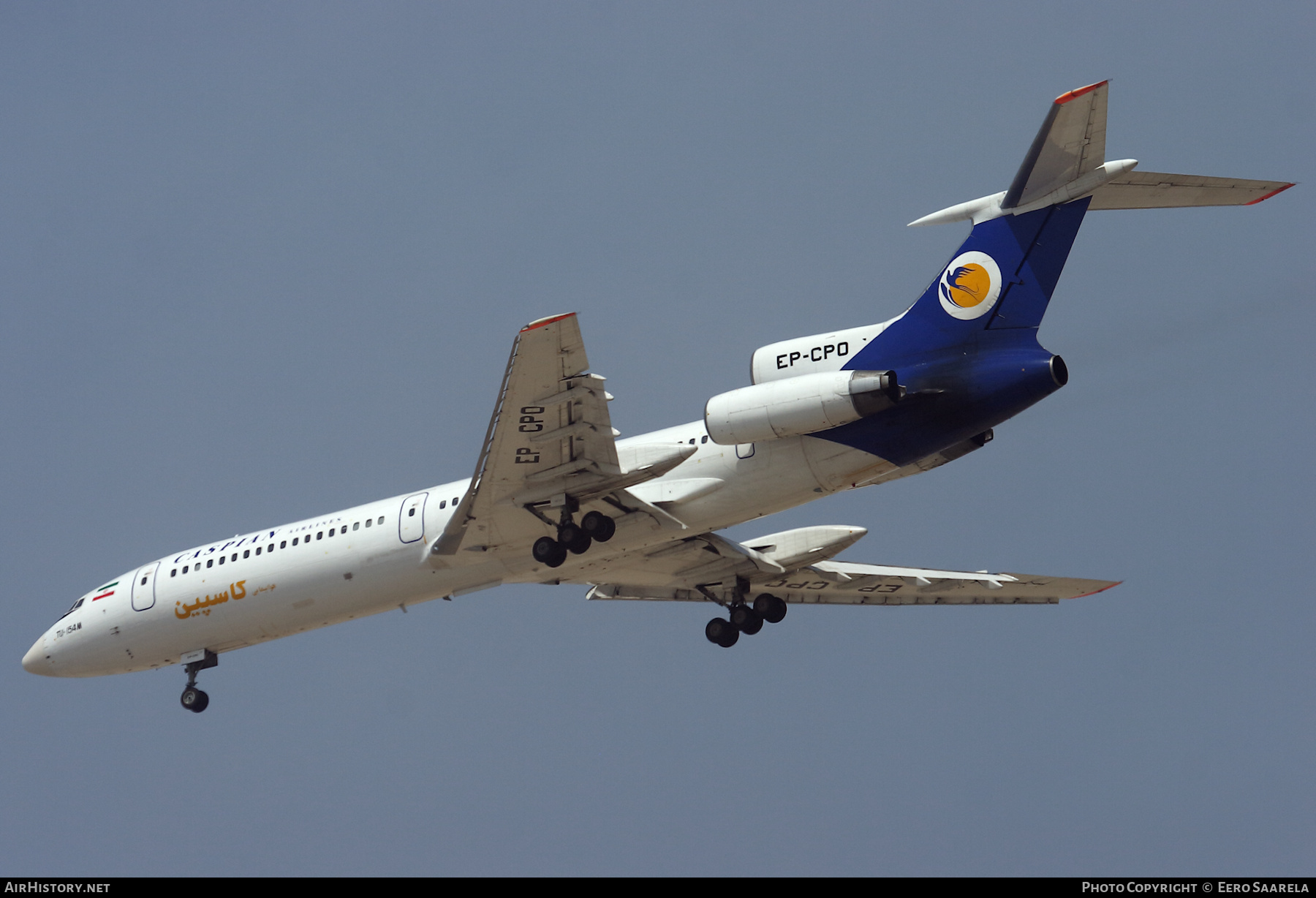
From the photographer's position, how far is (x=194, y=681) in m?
31.4

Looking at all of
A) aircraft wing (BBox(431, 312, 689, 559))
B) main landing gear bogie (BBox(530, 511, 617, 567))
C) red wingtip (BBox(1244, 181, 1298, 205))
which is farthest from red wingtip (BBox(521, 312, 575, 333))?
red wingtip (BBox(1244, 181, 1298, 205))

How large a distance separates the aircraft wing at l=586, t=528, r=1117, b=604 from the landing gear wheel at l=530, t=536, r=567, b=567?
2208 mm

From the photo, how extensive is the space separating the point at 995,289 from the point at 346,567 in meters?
13.6

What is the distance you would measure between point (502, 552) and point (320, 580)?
408cm

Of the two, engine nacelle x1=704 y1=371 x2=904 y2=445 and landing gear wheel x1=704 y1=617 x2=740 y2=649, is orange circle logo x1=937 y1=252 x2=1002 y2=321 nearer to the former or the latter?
engine nacelle x1=704 y1=371 x2=904 y2=445

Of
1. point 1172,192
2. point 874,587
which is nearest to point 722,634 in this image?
point 874,587

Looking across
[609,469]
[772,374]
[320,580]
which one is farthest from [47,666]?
[772,374]

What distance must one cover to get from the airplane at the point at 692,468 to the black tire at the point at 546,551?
35mm

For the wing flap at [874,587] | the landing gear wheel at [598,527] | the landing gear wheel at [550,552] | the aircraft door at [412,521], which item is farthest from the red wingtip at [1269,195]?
the aircraft door at [412,521]

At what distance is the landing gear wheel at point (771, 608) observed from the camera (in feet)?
107

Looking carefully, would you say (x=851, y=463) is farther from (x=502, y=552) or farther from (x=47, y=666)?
(x=47, y=666)

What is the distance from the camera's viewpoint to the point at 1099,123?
79.3 ft

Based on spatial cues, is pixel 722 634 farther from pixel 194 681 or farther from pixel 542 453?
pixel 194 681

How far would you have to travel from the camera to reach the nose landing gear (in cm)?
3130
